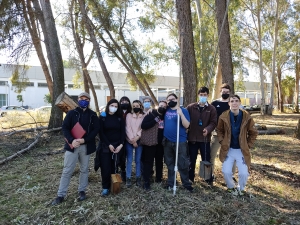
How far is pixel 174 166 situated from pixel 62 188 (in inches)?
67.6

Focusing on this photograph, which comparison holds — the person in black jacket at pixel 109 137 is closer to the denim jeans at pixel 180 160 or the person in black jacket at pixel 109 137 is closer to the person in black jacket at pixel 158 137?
the person in black jacket at pixel 158 137

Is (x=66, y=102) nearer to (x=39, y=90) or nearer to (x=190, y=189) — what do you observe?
(x=190, y=189)

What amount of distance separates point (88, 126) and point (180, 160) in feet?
4.93

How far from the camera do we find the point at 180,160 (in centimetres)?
420

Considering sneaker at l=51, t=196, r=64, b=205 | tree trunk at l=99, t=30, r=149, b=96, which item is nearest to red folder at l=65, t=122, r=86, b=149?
sneaker at l=51, t=196, r=64, b=205

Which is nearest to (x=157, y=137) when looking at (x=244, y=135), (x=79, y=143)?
(x=79, y=143)

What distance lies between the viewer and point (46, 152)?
747 cm

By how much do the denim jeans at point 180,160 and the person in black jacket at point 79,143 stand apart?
116 centimetres

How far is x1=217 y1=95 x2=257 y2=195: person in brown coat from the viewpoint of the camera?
4051mm

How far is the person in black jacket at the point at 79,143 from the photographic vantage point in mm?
3820

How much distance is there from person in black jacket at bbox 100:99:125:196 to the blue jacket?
0.19 m

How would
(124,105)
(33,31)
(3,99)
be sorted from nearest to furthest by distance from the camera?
(124,105) → (33,31) → (3,99)

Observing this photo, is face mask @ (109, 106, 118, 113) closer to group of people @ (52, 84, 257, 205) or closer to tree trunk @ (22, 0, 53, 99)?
group of people @ (52, 84, 257, 205)

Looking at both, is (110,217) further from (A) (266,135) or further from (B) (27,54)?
(B) (27,54)
